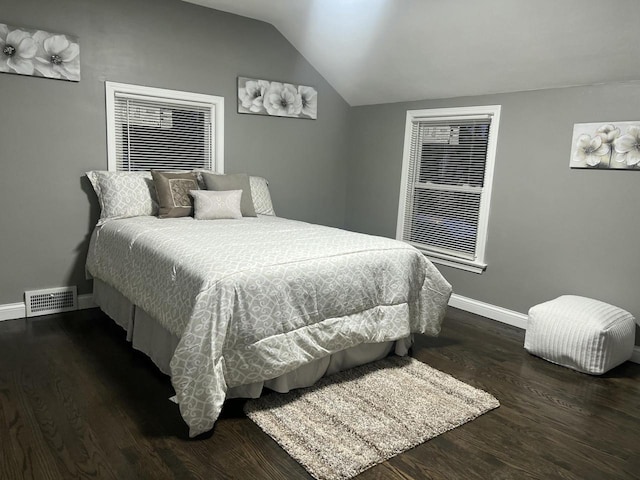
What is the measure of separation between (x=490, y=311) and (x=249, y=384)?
2388 mm

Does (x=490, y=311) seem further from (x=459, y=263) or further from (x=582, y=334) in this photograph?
(x=582, y=334)

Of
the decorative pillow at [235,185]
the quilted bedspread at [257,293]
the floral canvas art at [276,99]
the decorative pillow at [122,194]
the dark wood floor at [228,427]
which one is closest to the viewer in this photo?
the dark wood floor at [228,427]

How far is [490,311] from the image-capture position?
3898 mm

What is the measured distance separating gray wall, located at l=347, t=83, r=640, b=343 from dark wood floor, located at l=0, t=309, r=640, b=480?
0.68m

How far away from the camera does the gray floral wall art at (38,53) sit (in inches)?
124

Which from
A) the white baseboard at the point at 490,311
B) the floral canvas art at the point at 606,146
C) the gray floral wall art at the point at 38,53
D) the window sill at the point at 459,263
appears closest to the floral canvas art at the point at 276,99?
the gray floral wall art at the point at 38,53

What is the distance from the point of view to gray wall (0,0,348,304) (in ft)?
10.8

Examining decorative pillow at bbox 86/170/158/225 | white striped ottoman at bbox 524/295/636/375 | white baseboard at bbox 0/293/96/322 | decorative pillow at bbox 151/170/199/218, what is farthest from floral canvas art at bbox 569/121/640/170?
white baseboard at bbox 0/293/96/322

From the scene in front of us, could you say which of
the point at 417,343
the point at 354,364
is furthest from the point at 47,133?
the point at 417,343

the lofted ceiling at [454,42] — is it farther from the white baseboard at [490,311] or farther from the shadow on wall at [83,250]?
the shadow on wall at [83,250]

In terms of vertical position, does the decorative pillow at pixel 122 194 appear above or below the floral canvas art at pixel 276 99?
below

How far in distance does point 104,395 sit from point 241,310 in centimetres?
92

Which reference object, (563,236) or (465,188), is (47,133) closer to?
(465,188)

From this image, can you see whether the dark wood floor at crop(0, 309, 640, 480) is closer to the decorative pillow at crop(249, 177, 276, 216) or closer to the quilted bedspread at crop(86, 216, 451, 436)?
the quilted bedspread at crop(86, 216, 451, 436)
